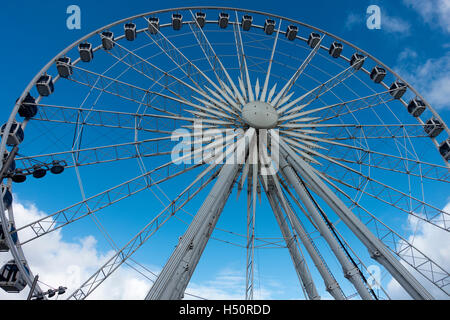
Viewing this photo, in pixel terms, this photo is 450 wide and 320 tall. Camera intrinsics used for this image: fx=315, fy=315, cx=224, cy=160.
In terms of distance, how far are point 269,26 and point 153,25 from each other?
884 centimetres

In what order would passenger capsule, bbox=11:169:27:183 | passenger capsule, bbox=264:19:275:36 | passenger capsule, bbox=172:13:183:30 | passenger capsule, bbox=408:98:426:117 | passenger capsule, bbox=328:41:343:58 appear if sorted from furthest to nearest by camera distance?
passenger capsule, bbox=264:19:275:36 < passenger capsule, bbox=328:41:343:58 < passenger capsule, bbox=172:13:183:30 < passenger capsule, bbox=408:98:426:117 < passenger capsule, bbox=11:169:27:183

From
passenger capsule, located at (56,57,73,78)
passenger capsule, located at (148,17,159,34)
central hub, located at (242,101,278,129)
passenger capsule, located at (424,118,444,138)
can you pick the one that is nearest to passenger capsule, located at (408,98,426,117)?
passenger capsule, located at (424,118,444,138)

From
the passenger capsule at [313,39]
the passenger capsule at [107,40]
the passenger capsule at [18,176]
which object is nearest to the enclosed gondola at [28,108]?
the passenger capsule at [18,176]

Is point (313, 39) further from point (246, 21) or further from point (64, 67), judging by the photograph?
point (64, 67)

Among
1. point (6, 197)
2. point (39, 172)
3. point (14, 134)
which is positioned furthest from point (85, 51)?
point (6, 197)

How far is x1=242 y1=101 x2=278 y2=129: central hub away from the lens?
671 inches

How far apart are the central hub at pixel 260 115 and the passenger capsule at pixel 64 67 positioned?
10.2m

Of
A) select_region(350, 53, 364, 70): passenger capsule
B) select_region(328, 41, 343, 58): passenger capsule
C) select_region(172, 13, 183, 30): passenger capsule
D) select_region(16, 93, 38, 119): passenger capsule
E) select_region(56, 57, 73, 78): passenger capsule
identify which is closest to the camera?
select_region(16, 93, 38, 119): passenger capsule

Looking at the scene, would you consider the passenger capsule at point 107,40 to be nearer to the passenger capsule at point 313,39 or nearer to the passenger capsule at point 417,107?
the passenger capsule at point 313,39

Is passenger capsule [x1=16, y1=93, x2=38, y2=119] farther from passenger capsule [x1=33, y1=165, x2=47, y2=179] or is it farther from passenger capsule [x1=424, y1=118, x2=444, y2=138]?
passenger capsule [x1=424, y1=118, x2=444, y2=138]

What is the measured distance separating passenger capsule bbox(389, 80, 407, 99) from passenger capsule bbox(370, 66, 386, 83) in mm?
945

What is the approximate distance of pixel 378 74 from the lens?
21984 mm
